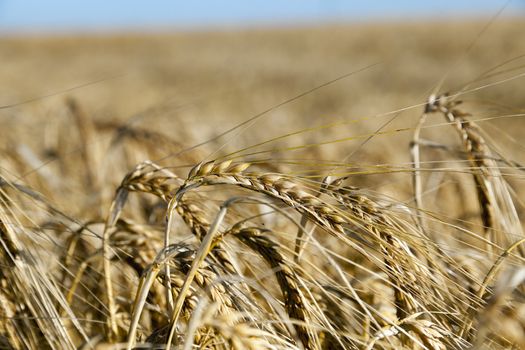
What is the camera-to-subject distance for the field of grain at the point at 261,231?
0.73 metres

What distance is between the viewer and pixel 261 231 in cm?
81

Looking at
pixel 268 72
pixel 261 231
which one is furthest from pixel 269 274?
pixel 268 72

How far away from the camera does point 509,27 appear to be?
1738 cm

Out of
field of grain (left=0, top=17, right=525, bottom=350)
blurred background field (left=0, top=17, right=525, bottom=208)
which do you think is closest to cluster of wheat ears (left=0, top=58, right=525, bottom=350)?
field of grain (left=0, top=17, right=525, bottom=350)

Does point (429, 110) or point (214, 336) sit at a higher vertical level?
point (429, 110)

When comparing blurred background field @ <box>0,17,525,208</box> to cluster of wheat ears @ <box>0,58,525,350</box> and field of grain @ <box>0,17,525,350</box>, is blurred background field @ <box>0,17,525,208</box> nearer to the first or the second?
field of grain @ <box>0,17,525,350</box>

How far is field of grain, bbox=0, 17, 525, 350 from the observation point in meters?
0.73

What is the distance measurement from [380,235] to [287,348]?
18cm

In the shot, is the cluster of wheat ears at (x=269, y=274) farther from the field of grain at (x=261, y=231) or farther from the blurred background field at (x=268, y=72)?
the blurred background field at (x=268, y=72)

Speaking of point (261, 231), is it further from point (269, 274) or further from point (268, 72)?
point (268, 72)

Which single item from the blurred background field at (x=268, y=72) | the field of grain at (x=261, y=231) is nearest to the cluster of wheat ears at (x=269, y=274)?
the field of grain at (x=261, y=231)

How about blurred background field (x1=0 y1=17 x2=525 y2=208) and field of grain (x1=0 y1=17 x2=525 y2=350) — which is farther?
blurred background field (x1=0 y1=17 x2=525 y2=208)

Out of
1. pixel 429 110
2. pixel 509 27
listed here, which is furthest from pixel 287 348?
pixel 509 27

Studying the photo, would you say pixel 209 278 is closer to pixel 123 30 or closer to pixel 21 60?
pixel 21 60
